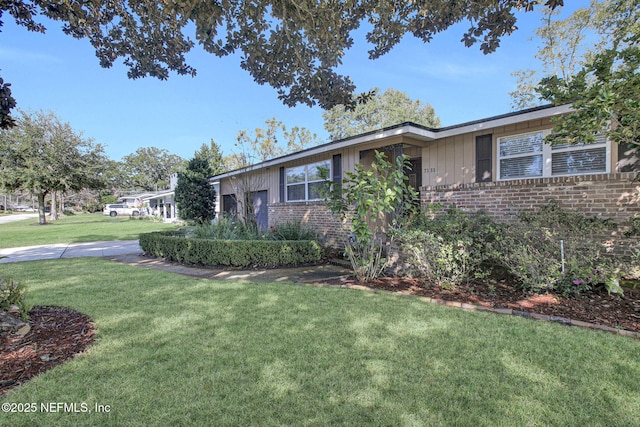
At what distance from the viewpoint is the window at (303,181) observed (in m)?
10.2

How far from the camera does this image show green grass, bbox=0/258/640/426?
6.70 feet

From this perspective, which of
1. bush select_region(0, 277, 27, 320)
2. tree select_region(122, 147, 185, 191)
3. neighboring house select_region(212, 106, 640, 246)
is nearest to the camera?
bush select_region(0, 277, 27, 320)

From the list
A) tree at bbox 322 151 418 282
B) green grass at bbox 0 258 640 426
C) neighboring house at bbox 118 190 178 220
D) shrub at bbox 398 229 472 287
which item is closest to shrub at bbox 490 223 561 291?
shrub at bbox 398 229 472 287

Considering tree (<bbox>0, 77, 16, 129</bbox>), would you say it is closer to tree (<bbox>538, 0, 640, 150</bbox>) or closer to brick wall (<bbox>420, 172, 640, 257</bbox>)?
tree (<bbox>538, 0, 640, 150</bbox>)

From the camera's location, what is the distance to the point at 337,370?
256cm

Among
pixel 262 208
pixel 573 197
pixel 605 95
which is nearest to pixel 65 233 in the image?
pixel 262 208

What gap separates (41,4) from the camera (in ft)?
12.9

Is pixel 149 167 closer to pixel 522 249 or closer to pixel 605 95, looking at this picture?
pixel 522 249

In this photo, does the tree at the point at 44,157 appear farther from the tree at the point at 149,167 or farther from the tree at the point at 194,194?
the tree at the point at 149,167

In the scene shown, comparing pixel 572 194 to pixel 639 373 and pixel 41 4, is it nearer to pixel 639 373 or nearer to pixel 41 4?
pixel 639 373

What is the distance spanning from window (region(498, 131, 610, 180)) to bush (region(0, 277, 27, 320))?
8.19 metres

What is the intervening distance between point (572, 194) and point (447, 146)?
9.49 ft

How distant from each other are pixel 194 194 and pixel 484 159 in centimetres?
1408

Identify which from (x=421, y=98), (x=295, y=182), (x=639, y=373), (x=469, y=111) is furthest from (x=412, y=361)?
(x=421, y=98)
